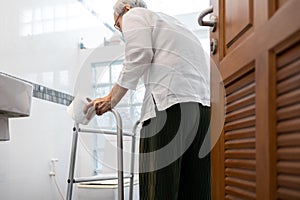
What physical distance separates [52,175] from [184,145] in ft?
4.63

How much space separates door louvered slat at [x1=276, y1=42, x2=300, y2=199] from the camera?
73 cm

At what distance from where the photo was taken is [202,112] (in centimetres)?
165

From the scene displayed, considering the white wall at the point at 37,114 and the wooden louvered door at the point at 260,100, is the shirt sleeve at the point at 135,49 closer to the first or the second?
the wooden louvered door at the point at 260,100

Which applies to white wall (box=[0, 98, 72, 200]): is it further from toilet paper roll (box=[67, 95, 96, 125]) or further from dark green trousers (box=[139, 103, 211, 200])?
dark green trousers (box=[139, 103, 211, 200])

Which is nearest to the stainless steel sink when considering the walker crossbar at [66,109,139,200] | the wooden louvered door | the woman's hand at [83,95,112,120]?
the woman's hand at [83,95,112,120]

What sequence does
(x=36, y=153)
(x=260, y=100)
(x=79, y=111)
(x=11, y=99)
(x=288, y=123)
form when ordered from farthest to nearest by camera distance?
1. (x=36, y=153)
2. (x=79, y=111)
3. (x=11, y=99)
4. (x=260, y=100)
5. (x=288, y=123)

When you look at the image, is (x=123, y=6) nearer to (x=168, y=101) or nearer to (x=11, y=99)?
(x=168, y=101)

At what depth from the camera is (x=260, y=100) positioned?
2.94ft

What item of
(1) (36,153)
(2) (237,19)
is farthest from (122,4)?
(1) (36,153)

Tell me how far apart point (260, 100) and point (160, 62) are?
754 millimetres

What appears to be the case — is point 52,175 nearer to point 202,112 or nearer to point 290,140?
point 202,112

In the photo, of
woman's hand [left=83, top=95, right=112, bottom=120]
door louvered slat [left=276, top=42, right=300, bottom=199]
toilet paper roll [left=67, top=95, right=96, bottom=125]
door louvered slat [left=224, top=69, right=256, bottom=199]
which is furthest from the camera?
toilet paper roll [left=67, top=95, right=96, bottom=125]

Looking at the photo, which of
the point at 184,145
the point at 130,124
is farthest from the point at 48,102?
the point at 184,145

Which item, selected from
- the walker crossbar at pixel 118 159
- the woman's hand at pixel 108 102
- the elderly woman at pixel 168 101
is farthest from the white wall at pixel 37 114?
the elderly woman at pixel 168 101
